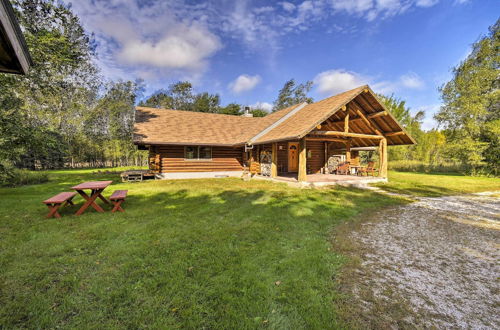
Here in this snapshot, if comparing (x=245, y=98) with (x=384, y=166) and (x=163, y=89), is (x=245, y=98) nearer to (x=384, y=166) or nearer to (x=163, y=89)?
(x=163, y=89)

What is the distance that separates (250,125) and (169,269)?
1659cm

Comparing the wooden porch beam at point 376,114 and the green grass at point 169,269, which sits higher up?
the wooden porch beam at point 376,114

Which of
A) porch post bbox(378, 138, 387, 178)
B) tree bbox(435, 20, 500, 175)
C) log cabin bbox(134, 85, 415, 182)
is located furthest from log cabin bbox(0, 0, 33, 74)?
tree bbox(435, 20, 500, 175)

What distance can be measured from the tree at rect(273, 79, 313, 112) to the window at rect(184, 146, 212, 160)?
3035cm

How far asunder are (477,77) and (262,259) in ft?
88.1

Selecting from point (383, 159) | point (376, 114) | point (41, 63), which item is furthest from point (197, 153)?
point (383, 159)

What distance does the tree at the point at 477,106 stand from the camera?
59.6 ft

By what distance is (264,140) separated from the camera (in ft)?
41.5

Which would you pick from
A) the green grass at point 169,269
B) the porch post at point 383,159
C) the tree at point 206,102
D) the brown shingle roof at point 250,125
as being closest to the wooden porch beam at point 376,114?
the brown shingle roof at point 250,125

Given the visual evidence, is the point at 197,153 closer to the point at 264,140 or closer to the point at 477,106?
the point at 264,140

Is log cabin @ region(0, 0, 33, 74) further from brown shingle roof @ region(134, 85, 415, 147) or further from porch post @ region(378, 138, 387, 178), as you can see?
porch post @ region(378, 138, 387, 178)

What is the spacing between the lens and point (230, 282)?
9.77ft

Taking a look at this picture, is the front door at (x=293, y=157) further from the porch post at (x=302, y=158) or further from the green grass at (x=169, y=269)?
the green grass at (x=169, y=269)

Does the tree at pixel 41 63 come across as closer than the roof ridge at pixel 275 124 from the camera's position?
Yes
